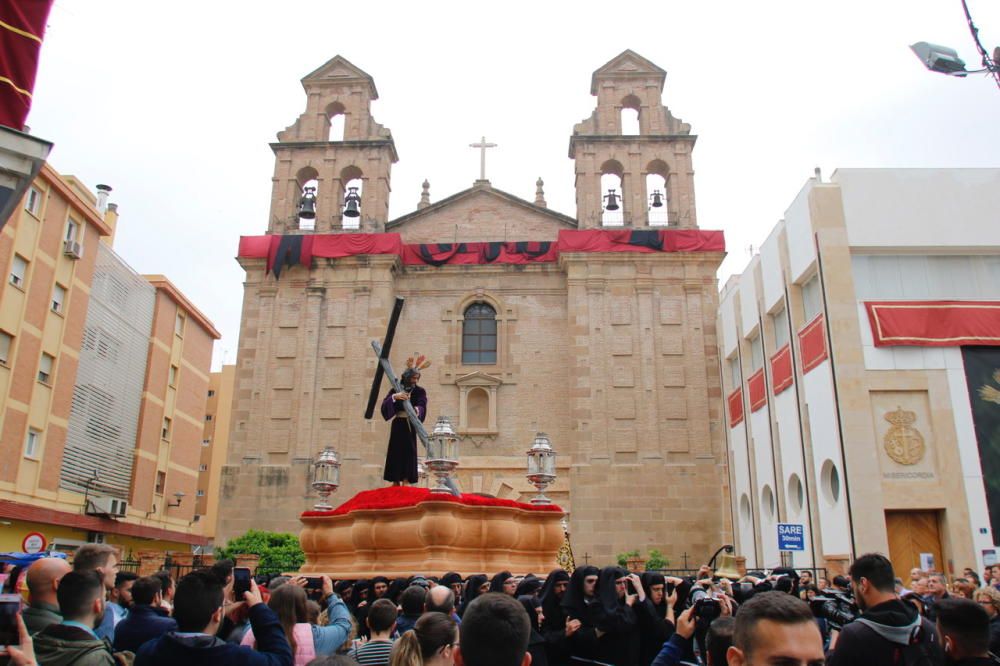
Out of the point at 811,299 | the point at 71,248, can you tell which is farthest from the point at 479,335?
the point at 71,248

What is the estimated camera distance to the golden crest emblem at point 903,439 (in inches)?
722

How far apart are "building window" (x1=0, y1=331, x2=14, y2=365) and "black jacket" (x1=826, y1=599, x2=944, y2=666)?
86.4 ft

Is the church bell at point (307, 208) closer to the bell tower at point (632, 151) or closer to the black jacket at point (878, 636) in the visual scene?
the bell tower at point (632, 151)

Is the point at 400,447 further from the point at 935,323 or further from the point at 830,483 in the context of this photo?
the point at 935,323

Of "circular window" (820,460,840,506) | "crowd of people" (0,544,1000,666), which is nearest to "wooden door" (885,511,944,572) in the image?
"circular window" (820,460,840,506)

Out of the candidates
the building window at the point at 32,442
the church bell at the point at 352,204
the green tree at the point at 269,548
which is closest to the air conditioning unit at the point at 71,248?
the building window at the point at 32,442

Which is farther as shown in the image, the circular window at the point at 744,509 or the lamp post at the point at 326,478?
the circular window at the point at 744,509

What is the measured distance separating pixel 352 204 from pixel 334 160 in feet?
6.97

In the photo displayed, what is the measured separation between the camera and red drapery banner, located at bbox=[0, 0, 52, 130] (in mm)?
9828

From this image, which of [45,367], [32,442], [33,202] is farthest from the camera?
[45,367]

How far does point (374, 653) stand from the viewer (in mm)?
4738

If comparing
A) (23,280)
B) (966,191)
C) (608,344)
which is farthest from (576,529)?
(23,280)

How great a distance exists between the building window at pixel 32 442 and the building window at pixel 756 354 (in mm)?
22452

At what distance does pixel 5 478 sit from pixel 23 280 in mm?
6055
